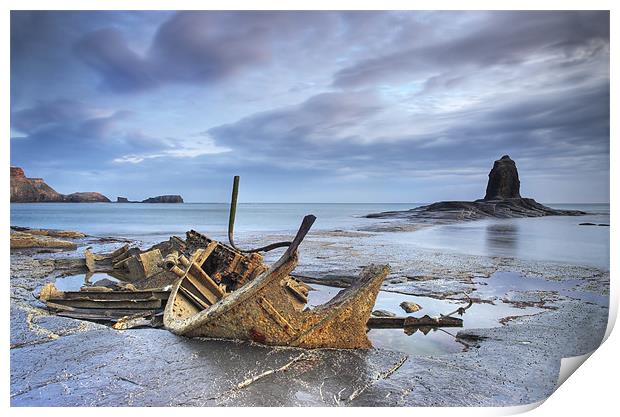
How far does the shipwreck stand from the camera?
15.4ft

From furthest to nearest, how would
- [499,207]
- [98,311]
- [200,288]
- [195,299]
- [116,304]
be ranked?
[499,207], [116,304], [98,311], [200,288], [195,299]

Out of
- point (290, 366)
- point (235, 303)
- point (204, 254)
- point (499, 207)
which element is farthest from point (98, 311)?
point (499, 207)

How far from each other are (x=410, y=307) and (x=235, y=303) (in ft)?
12.5

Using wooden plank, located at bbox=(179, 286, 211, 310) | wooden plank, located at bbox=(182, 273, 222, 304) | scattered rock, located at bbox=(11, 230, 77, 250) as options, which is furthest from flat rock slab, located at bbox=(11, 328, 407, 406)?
scattered rock, located at bbox=(11, 230, 77, 250)

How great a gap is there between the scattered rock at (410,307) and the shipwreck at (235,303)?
828 mm

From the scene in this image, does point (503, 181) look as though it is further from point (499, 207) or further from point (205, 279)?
point (205, 279)

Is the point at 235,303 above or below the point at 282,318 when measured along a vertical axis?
above

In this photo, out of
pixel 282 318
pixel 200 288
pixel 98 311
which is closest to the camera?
pixel 282 318

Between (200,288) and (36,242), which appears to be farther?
(36,242)

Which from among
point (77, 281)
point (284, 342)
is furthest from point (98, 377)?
point (77, 281)

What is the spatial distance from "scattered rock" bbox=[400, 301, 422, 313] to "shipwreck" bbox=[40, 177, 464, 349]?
2.72 feet

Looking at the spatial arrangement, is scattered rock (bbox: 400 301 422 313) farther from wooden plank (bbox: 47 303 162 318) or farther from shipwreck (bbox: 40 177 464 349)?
wooden plank (bbox: 47 303 162 318)

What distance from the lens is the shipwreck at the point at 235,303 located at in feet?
15.4

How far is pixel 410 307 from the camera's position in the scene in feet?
24.3
